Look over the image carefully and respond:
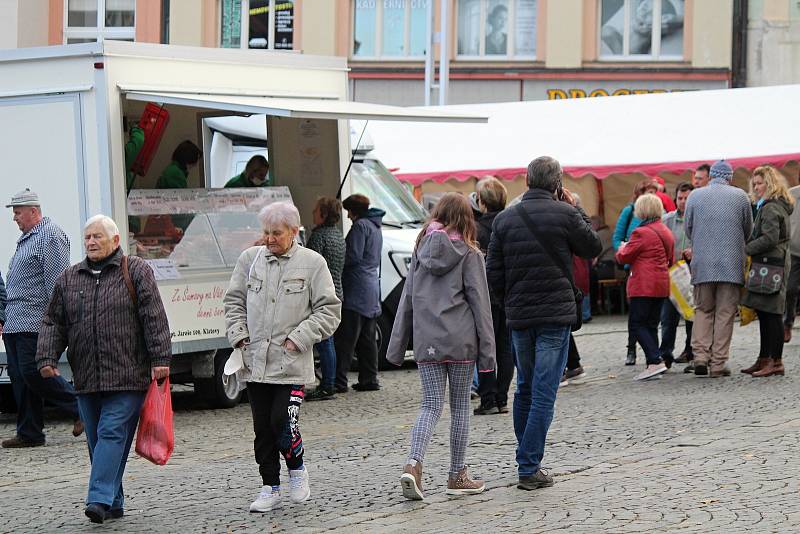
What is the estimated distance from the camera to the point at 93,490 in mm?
7133

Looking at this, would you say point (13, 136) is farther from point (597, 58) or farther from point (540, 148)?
point (597, 58)

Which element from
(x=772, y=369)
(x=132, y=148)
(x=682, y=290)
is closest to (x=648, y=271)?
(x=682, y=290)

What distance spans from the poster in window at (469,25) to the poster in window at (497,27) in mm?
216

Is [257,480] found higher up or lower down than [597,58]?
lower down

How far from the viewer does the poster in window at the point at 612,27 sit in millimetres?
30188

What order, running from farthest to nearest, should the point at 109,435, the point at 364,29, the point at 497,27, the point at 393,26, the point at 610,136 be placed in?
the point at 364,29 → the point at 393,26 → the point at 497,27 → the point at 610,136 → the point at 109,435

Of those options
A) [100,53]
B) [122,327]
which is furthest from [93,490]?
[100,53]

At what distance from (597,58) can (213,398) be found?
20.0m

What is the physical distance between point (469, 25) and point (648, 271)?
1918cm

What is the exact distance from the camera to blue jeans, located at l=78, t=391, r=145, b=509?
7148mm

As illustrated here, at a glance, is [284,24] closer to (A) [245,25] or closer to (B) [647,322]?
(A) [245,25]

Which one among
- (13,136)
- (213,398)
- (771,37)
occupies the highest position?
(771,37)

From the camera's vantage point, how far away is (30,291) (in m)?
9.94

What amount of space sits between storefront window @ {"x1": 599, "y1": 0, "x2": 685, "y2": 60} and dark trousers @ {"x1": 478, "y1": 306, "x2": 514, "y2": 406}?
20260 mm
